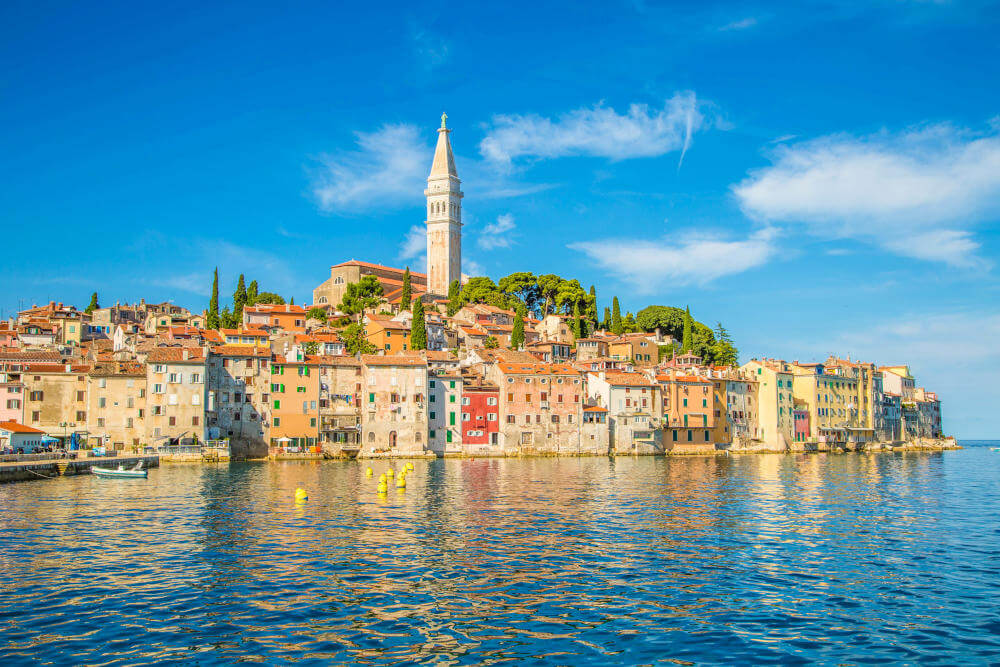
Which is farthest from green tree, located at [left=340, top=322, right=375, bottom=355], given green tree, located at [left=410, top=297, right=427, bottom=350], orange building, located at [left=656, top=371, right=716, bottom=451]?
orange building, located at [left=656, top=371, right=716, bottom=451]

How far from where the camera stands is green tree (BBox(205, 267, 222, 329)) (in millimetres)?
103688

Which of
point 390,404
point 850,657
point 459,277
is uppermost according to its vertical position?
point 459,277

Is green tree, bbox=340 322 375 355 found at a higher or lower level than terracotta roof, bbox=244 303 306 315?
lower

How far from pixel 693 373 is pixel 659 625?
8234 cm

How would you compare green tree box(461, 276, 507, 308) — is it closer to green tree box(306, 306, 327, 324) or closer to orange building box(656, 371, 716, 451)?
green tree box(306, 306, 327, 324)

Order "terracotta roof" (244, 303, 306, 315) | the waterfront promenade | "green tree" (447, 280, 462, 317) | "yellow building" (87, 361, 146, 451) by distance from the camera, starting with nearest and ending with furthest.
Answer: the waterfront promenade → "yellow building" (87, 361, 146, 451) → "terracotta roof" (244, 303, 306, 315) → "green tree" (447, 280, 462, 317)

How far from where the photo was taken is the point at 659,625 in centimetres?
1773

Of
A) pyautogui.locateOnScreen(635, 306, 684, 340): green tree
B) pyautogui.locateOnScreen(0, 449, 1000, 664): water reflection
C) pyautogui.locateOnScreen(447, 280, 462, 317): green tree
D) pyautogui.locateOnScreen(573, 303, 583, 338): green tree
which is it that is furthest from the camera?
pyautogui.locateOnScreen(447, 280, 462, 317): green tree

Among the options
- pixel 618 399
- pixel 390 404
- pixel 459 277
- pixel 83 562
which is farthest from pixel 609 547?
pixel 459 277

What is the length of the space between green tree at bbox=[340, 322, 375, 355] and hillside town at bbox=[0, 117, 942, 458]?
374 millimetres

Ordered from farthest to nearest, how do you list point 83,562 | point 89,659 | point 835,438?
1. point 835,438
2. point 83,562
3. point 89,659

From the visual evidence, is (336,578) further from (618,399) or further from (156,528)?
(618,399)

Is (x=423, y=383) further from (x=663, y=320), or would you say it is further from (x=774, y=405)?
(x=663, y=320)

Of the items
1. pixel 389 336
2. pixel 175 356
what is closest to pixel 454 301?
pixel 389 336
